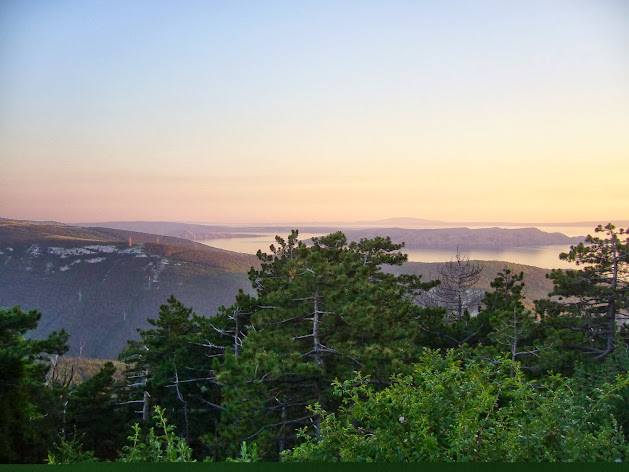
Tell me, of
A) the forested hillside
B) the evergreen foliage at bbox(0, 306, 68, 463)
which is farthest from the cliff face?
the evergreen foliage at bbox(0, 306, 68, 463)

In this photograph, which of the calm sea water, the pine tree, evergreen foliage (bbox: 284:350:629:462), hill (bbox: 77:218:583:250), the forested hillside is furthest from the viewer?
hill (bbox: 77:218:583:250)

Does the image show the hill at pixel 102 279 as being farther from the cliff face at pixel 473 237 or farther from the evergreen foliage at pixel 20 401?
the evergreen foliage at pixel 20 401

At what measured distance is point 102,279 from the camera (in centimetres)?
10219

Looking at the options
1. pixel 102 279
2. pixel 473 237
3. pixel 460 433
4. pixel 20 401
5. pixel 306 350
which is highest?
pixel 473 237

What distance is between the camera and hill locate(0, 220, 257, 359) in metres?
85.2

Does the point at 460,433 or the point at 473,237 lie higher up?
the point at 473,237

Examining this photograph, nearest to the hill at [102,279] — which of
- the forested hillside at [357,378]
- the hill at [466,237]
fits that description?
the hill at [466,237]

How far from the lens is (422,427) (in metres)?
3.25

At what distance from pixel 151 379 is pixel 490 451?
12981 mm

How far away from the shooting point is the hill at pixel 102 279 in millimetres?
85250

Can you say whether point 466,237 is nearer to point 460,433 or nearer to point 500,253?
point 500,253

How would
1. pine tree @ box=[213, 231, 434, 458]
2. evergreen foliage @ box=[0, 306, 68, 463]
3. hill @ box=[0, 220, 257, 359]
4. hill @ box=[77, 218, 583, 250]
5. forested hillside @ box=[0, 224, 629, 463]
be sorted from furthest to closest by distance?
hill @ box=[0, 220, 257, 359] < hill @ box=[77, 218, 583, 250] < pine tree @ box=[213, 231, 434, 458] < evergreen foliage @ box=[0, 306, 68, 463] < forested hillside @ box=[0, 224, 629, 463]

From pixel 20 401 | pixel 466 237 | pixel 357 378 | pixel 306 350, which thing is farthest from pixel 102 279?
pixel 357 378

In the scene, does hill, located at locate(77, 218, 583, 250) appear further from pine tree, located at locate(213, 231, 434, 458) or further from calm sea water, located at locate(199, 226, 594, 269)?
pine tree, located at locate(213, 231, 434, 458)
